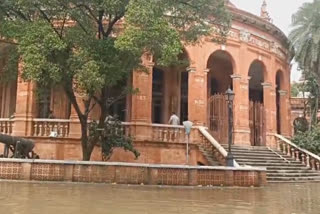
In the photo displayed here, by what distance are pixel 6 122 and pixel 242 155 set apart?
10.8m

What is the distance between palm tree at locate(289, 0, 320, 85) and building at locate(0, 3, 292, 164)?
1.74 m

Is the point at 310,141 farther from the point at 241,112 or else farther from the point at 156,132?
the point at 156,132

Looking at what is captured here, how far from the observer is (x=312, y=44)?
27.8m

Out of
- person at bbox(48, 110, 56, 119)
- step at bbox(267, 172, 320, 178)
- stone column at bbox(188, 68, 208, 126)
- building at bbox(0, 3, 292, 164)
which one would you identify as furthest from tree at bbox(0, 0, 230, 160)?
step at bbox(267, 172, 320, 178)

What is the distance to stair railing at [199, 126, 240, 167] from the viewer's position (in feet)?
57.2

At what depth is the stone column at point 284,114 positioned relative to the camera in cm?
2597

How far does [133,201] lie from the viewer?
8703 millimetres

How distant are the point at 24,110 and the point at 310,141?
14.6 meters

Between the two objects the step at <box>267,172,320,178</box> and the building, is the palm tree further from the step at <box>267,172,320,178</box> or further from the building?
the step at <box>267,172,320,178</box>

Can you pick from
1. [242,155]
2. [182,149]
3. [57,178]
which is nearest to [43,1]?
[57,178]

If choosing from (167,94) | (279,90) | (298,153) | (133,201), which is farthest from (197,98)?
(133,201)

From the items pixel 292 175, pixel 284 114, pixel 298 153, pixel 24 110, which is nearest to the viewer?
pixel 292 175

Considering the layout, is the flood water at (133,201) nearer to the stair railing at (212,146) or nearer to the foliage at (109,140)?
the foliage at (109,140)

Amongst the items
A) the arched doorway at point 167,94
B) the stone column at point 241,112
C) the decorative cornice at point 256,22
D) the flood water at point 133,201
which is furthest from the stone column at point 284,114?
the flood water at point 133,201
